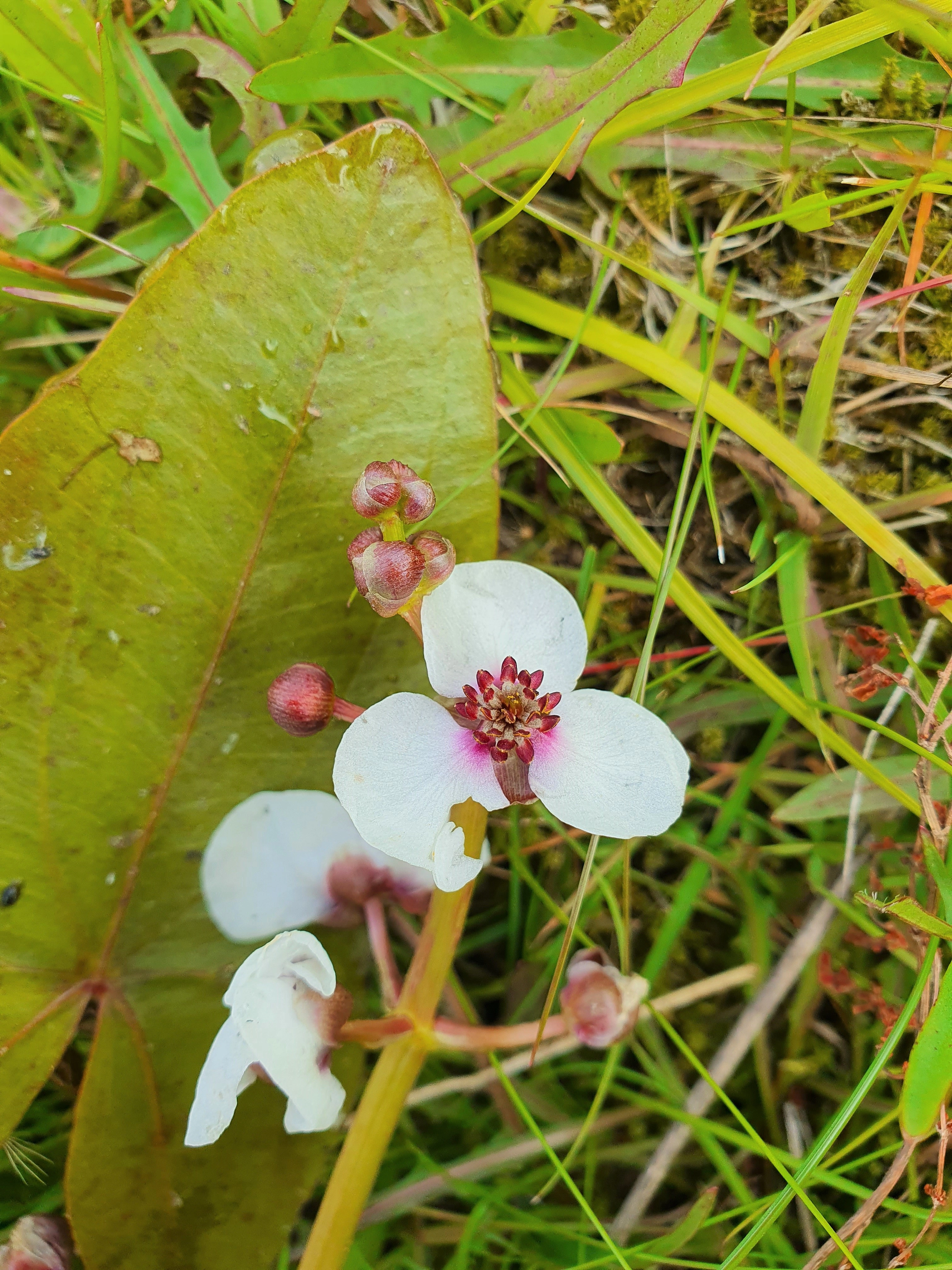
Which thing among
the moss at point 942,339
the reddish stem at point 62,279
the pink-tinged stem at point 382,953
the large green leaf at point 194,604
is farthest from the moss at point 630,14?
the pink-tinged stem at point 382,953

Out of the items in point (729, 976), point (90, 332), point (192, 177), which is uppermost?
point (192, 177)

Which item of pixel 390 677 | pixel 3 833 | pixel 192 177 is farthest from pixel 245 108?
pixel 3 833

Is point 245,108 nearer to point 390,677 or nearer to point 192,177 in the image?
point 192,177

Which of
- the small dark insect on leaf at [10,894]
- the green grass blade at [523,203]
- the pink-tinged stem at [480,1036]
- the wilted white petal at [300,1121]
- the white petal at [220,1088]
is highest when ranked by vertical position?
the green grass blade at [523,203]

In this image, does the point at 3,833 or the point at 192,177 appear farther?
the point at 192,177

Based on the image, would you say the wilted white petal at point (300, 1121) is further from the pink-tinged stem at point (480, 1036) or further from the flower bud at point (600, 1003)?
the flower bud at point (600, 1003)

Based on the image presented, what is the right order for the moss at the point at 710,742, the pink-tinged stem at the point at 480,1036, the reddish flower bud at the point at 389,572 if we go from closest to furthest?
the reddish flower bud at the point at 389,572
the pink-tinged stem at the point at 480,1036
the moss at the point at 710,742
